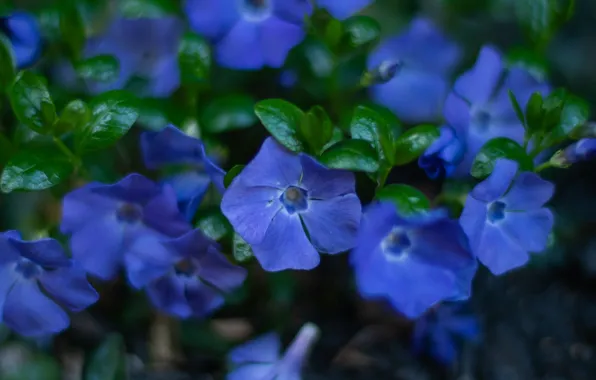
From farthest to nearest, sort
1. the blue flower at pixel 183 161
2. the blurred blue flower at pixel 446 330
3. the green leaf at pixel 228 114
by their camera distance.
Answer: the blurred blue flower at pixel 446 330 → the green leaf at pixel 228 114 → the blue flower at pixel 183 161

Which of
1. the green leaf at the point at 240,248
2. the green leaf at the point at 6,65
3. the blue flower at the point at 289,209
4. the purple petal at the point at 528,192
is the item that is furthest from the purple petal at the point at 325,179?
the green leaf at the point at 6,65

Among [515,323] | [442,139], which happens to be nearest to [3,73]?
[442,139]

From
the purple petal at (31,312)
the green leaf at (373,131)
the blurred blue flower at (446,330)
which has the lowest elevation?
the blurred blue flower at (446,330)

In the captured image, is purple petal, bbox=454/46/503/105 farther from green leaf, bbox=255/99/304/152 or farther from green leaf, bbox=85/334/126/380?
green leaf, bbox=85/334/126/380

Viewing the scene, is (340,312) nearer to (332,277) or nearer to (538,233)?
(332,277)

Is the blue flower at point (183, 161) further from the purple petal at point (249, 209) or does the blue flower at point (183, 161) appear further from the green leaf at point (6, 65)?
the green leaf at point (6, 65)

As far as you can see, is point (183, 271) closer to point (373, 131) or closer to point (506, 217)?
point (373, 131)
